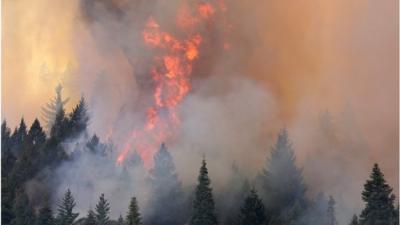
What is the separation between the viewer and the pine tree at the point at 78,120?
323ft

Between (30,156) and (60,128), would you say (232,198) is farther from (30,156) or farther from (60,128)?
(60,128)

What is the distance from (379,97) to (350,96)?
5.05m

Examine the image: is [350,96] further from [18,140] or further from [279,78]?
[18,140]

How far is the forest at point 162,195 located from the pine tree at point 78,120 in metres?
0.59

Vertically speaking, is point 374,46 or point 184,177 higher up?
point 374,46

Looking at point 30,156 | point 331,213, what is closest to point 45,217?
point 30,156

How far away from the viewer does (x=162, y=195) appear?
81.6 metres

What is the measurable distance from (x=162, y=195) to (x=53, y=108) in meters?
38.5

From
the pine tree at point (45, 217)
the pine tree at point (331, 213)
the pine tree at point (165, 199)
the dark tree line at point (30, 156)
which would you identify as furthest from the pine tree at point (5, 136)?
the pine tree at point (331, 213)

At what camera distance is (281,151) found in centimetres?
8325

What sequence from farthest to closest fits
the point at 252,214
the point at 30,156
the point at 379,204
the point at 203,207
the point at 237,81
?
the point at 237,81, the point at 30,156, the point at 252,214, the point at 203,207, the point at 379,204

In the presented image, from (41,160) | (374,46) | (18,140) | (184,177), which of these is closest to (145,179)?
(184,177)

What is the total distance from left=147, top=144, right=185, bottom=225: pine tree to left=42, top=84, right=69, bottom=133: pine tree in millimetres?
32671

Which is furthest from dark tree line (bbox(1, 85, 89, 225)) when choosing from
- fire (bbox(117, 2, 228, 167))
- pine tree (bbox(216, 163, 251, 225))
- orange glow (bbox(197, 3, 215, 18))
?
orange glow (bbox(197, 3, 215, 18))
